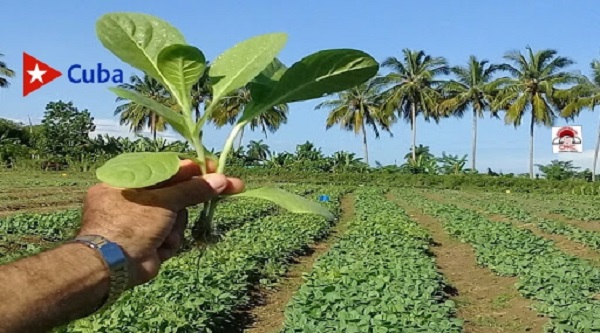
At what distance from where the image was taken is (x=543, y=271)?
9289mm

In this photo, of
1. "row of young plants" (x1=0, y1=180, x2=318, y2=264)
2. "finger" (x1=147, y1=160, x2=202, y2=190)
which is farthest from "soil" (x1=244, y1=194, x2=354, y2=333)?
"finger" (x1=147, y1=160, x2=202, y2=190)

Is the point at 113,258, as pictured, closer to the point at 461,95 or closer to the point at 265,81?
the point at 265,81

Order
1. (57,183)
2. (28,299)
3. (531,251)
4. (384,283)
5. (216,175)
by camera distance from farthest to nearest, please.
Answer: (57,183) < (531,251) < (384,283) < (216,175) < (28,299)

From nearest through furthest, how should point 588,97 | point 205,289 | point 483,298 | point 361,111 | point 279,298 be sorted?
point 205,289 < point 279,298 < point 483,298 < point 588,97 < point 361,111

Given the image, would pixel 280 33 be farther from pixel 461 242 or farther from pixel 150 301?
pixel 461 242

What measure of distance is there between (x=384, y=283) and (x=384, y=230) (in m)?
6.05

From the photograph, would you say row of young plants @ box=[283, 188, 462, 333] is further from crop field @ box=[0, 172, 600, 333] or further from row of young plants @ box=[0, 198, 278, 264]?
row of young plants @ box=[0, 198, 278, 264]

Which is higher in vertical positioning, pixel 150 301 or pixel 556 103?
pixel 556 103

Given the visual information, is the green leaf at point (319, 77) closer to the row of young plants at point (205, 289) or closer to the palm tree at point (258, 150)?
the row of young plants at point (205, 289)

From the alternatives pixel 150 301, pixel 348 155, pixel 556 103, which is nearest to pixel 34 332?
pixel 150 301

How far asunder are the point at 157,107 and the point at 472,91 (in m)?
51.5

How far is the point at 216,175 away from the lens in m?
1.47

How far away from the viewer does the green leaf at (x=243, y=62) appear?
4.79 ft

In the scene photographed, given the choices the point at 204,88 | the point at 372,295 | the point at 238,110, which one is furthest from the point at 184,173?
the point at 372,295
